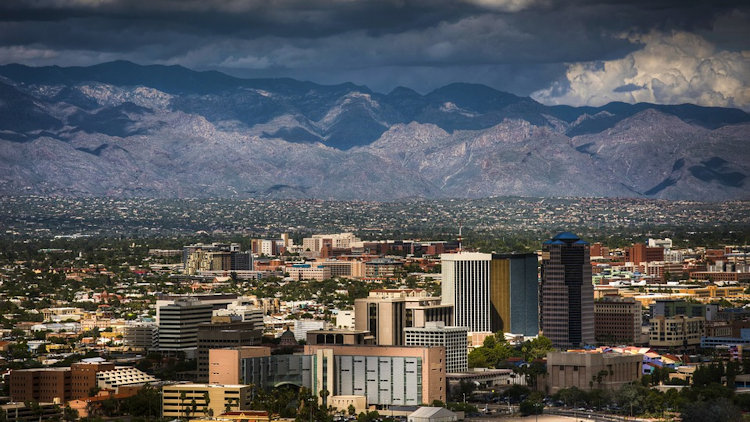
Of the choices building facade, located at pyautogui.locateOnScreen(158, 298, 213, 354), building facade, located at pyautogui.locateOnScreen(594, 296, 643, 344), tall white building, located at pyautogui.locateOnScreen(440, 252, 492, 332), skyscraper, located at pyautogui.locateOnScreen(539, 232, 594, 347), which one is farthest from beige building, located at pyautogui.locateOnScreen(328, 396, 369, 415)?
building facade, located at pyautogui.locateOnScreen(594, 296, 643, 344)

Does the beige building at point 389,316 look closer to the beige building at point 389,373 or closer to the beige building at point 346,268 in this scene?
the beige building at point 389,373

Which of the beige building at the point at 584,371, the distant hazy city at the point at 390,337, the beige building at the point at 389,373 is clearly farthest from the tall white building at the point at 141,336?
the beige building at the point at 584,371

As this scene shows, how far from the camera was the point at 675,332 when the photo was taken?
403 ft

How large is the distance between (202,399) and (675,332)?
149 ft

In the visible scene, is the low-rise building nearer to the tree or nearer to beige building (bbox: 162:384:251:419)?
beige building (bbox: 162:384:251:419)

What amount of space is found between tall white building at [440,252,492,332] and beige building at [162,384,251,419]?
34338 mm

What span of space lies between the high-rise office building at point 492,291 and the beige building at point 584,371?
68.5ft

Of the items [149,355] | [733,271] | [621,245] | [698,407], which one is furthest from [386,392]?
[621,245]

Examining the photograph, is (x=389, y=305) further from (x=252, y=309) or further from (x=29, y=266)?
(x=29, y=266)

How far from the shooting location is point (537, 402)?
9250cm

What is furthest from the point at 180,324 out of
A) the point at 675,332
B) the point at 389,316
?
the point at 675,332

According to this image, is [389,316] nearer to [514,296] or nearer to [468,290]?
[468,290]

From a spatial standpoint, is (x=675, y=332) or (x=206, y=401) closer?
(x=206, y=401)

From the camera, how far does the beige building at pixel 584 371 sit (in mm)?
96688
